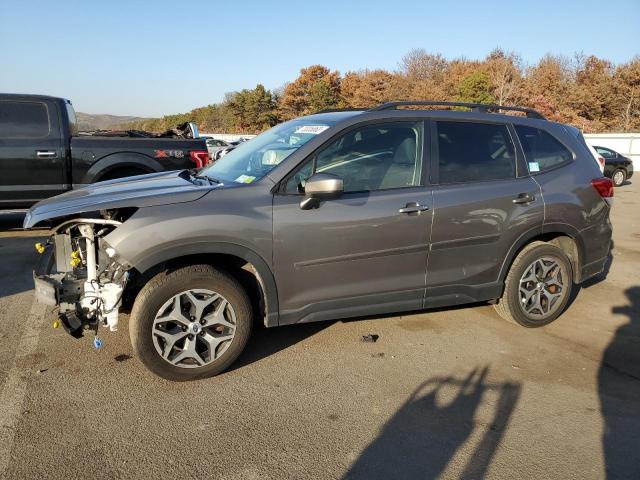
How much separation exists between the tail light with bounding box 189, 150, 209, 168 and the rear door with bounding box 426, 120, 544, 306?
448 centimetres

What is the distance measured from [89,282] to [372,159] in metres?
2.20

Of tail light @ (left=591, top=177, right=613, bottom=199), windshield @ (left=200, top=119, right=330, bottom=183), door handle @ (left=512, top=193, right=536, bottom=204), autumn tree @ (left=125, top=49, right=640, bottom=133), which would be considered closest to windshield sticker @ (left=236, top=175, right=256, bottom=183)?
windshield @ (left=200, top=119, right=330, bottom=183)

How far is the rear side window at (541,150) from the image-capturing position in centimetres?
440

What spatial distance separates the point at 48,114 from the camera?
7.25 m

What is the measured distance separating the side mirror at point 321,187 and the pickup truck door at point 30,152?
5.33 meters

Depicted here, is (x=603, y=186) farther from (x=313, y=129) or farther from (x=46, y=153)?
(x=46, y=153)

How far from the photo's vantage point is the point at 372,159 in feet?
12.5

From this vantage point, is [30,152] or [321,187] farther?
[30,152]

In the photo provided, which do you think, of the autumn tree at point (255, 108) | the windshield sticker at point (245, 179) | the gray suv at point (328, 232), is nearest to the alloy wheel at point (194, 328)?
the gray suv at point (328, 232)

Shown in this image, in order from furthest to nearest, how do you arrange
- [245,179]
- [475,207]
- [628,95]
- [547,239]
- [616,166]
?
[628,95] < [616,166] < [547,239] < [475,207] < [245,179]

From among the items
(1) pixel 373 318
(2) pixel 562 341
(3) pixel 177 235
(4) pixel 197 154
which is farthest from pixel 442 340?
(4) pixel 197 154

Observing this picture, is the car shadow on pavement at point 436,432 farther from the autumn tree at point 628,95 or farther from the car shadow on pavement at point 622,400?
the autumn tree at point 628,95

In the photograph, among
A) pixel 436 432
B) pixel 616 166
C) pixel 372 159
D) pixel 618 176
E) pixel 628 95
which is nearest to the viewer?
pixel 436 432

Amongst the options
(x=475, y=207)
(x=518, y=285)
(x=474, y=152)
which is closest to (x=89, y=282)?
(x=475, y=207)
